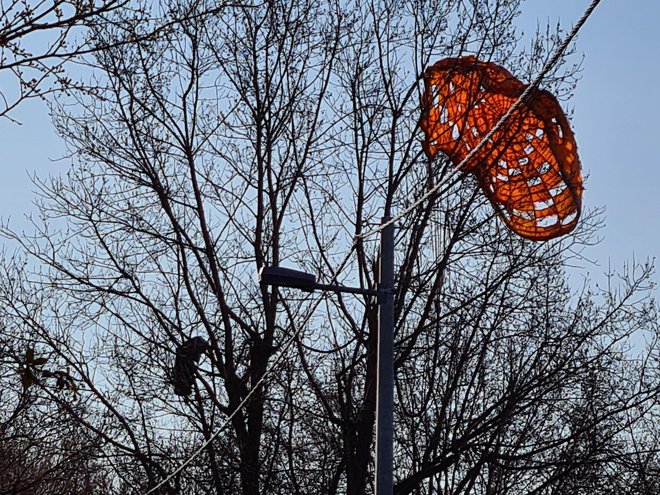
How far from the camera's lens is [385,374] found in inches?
341

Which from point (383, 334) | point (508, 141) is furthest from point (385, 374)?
point (508, 141)

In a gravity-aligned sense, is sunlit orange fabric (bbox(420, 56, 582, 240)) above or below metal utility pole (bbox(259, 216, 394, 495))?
above

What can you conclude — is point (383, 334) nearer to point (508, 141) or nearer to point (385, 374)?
point (385, 374)

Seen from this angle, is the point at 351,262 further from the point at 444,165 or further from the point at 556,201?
the point at 556,201

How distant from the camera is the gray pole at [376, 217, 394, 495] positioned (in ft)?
27.2

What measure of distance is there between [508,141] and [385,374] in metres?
7.91

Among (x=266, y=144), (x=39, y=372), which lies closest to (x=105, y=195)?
(x=266, y=144)

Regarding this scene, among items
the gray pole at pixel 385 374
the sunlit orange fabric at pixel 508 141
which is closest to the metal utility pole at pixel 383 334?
the gray pole at pixel 385 374

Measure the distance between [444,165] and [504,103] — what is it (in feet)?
4.58

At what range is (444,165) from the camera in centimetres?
1731

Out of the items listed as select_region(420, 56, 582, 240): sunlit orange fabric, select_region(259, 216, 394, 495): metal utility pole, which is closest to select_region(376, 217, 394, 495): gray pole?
select_region(259, 216, 394, 495): metal utility pole

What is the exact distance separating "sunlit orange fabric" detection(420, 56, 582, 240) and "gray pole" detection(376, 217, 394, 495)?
5.31 m

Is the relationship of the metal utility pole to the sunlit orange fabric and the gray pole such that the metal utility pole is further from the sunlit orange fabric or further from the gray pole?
the sunlit orange fabric

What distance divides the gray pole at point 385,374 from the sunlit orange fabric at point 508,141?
17.4 ft
